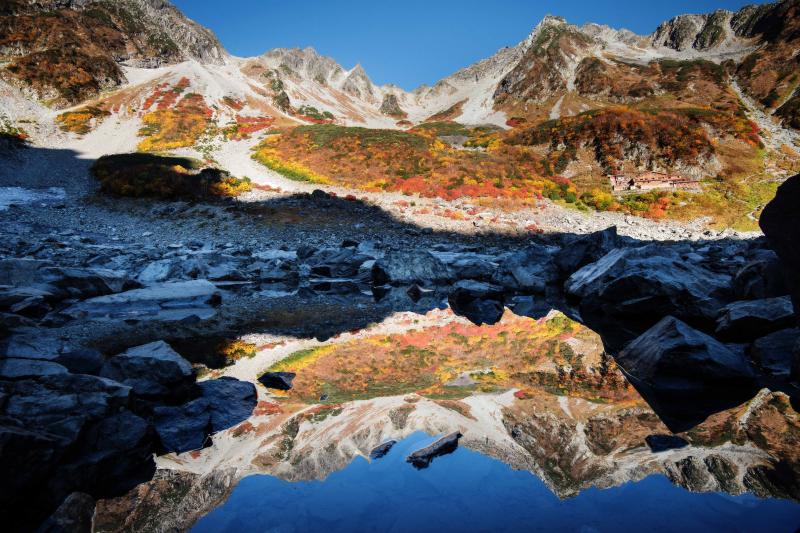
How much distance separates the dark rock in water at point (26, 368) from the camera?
552 cm

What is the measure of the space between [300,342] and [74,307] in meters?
8.40

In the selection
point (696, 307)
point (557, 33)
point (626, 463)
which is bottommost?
point (626, 463)

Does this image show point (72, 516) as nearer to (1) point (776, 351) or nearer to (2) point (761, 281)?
(1) point (776, 351)

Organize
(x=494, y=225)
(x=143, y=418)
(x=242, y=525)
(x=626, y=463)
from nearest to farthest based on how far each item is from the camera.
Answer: (x=242, y=525)
(x=626, y=463)
(x=143, y=418)
(x=494, y=225)

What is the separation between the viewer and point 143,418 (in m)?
5.86

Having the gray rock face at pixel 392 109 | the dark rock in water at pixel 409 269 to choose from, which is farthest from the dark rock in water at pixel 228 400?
the gray rock face at pixel 392 109

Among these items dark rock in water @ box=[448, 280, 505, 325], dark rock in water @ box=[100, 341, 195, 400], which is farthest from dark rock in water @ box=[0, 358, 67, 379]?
dark rock in water @ box=[448, 280, 505, 325]

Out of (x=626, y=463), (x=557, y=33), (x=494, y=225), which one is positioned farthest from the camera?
(x=557, y=33)

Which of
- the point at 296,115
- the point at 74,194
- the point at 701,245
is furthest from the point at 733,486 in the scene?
the point at 296,115

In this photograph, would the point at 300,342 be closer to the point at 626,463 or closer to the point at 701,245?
the point at 626,463

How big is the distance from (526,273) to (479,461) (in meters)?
15.3

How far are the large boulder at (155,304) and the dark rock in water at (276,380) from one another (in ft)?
21.9

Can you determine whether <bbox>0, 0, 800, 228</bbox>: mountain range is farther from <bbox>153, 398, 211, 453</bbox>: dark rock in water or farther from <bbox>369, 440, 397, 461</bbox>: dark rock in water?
<bbox>369, 440, 397, 461</bbox>: dark rock in water

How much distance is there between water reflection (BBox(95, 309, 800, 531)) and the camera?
4391 millimetres
